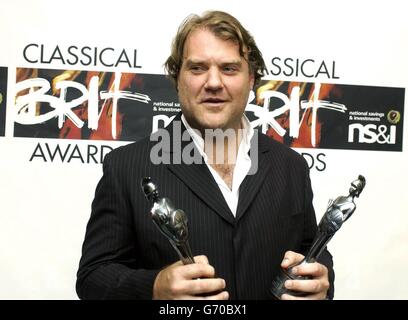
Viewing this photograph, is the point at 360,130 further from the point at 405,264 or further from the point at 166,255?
the point at 166,255

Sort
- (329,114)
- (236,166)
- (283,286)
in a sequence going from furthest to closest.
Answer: (329,114) → (236,166) → (283,286)

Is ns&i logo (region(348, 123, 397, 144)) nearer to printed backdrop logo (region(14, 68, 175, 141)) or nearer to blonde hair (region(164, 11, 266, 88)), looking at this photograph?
printed backdrop logo (region(14, 68, 175, 141))

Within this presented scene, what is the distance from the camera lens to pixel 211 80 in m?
1.16

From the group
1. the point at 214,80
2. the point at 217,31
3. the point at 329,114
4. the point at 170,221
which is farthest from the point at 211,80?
the point at 329,114

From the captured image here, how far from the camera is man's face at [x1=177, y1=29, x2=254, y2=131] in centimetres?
117

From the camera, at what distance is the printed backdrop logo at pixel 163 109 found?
1.90 meters

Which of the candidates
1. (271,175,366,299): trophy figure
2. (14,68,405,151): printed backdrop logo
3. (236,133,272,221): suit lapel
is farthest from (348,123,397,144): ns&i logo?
(271,175,366,299): trophy figure

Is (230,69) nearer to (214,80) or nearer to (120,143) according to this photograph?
(214,80)

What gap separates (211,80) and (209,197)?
22cm

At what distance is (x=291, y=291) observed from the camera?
1.03 m

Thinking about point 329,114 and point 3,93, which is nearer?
point 3,93

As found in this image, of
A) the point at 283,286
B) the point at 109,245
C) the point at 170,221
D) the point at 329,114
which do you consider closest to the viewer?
the point at 170,221

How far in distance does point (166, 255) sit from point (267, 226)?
0.21m

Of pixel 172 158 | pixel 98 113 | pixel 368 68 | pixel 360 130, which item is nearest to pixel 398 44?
pixel 368 68
